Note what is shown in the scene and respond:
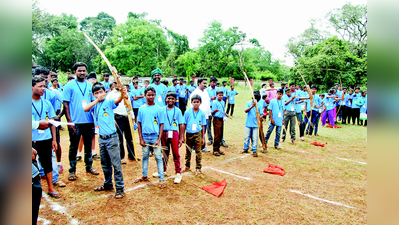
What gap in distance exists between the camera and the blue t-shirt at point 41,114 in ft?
12.5

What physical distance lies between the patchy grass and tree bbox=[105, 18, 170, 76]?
3743 cm

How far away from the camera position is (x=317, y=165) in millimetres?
6508

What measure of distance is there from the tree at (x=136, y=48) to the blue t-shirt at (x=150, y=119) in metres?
38.4

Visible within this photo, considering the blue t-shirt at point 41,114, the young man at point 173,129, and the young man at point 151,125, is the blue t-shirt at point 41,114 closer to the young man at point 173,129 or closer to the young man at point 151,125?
the young man at point 151,125

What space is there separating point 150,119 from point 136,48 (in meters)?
40.3

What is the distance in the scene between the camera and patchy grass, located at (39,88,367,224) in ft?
12.0

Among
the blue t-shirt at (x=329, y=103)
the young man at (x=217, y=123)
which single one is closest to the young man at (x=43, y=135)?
the young man at (x=217, y=123)

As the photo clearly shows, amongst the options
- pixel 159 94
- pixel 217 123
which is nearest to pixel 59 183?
pixel 217 123

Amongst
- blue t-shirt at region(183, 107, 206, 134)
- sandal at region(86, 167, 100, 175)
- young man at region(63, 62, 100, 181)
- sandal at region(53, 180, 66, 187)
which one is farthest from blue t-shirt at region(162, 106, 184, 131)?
sandal at region(53, 180, 66, 187)

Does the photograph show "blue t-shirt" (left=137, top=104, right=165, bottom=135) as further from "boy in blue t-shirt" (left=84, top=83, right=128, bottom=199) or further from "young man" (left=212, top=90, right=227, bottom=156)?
"young man" (left=212, top=90, right=227, bottom=156)

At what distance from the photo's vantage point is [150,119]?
15.4 feet
